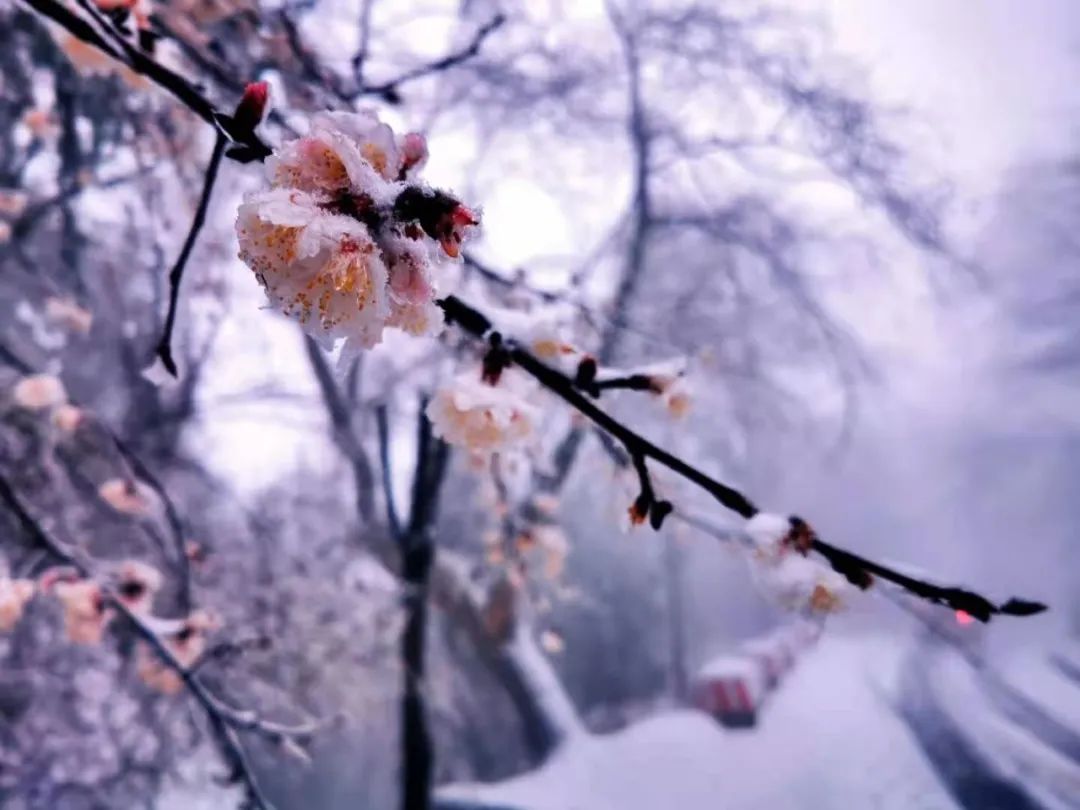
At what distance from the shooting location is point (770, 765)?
2.37m

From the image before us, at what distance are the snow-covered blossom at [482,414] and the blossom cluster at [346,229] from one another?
45 centimetres

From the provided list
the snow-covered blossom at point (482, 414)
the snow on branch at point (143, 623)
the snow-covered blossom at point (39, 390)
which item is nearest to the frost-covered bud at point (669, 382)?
the snow-covered blossom at point (482, 414)

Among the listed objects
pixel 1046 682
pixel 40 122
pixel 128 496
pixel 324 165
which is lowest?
pixel 324 165

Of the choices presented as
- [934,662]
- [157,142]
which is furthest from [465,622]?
[157,142]

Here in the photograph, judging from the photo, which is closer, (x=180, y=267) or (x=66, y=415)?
(x=180, y=267)

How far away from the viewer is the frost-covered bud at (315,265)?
1.86 ft

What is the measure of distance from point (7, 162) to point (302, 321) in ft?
14.1

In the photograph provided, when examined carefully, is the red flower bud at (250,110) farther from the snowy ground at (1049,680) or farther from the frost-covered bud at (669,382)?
the snowy ground at (1049,680)

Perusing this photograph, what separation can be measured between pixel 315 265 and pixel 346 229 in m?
0.08

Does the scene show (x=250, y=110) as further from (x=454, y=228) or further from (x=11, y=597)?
(x=11, y=597)

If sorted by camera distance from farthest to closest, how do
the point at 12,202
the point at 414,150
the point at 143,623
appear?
the point at 12,202, the point at 143,623, the point at 414,150

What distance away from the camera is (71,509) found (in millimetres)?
4578

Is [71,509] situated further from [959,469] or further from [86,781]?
[959,469]

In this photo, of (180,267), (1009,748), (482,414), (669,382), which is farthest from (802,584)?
(1009,748)
